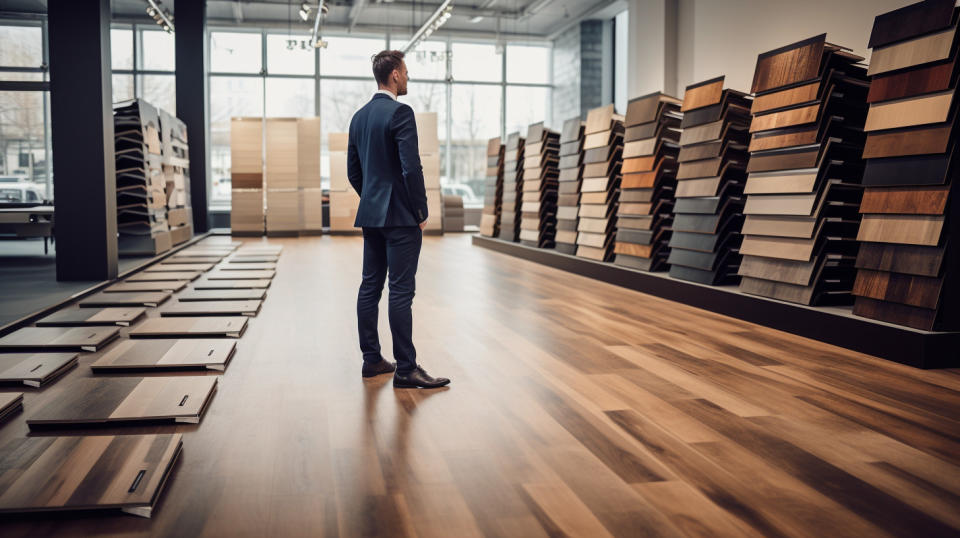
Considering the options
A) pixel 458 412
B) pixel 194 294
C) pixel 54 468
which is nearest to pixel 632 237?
pixel 194 294

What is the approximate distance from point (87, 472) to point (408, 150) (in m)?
1.82

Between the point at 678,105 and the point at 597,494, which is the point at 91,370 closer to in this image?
the point at 597,494

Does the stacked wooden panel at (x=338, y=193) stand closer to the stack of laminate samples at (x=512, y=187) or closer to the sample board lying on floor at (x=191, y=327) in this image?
the stack of laminate samples at (x=512, y=187)

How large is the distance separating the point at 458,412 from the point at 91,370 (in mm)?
1939

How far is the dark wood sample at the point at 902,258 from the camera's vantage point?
4039 millimetres

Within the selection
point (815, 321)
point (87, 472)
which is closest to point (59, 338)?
point (87, 472)

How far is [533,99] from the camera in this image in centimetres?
2017

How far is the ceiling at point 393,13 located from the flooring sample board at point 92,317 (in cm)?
1246

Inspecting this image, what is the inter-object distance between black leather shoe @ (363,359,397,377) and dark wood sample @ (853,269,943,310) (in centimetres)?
279

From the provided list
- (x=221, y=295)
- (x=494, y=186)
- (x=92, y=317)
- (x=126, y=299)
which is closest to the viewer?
(x=92, y=317)

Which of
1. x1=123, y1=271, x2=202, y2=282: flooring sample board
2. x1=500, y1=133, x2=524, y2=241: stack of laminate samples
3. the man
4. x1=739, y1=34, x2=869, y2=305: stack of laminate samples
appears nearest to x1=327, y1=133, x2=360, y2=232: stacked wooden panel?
x1=500, y1=133, x2=524, y2=241: stack of laminate samples

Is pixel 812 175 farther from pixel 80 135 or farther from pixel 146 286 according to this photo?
pixel 80 135

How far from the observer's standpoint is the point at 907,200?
421 cm

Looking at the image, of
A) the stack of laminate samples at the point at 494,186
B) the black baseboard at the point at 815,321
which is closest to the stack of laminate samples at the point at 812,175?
the black baseboard at the point at 815,321
